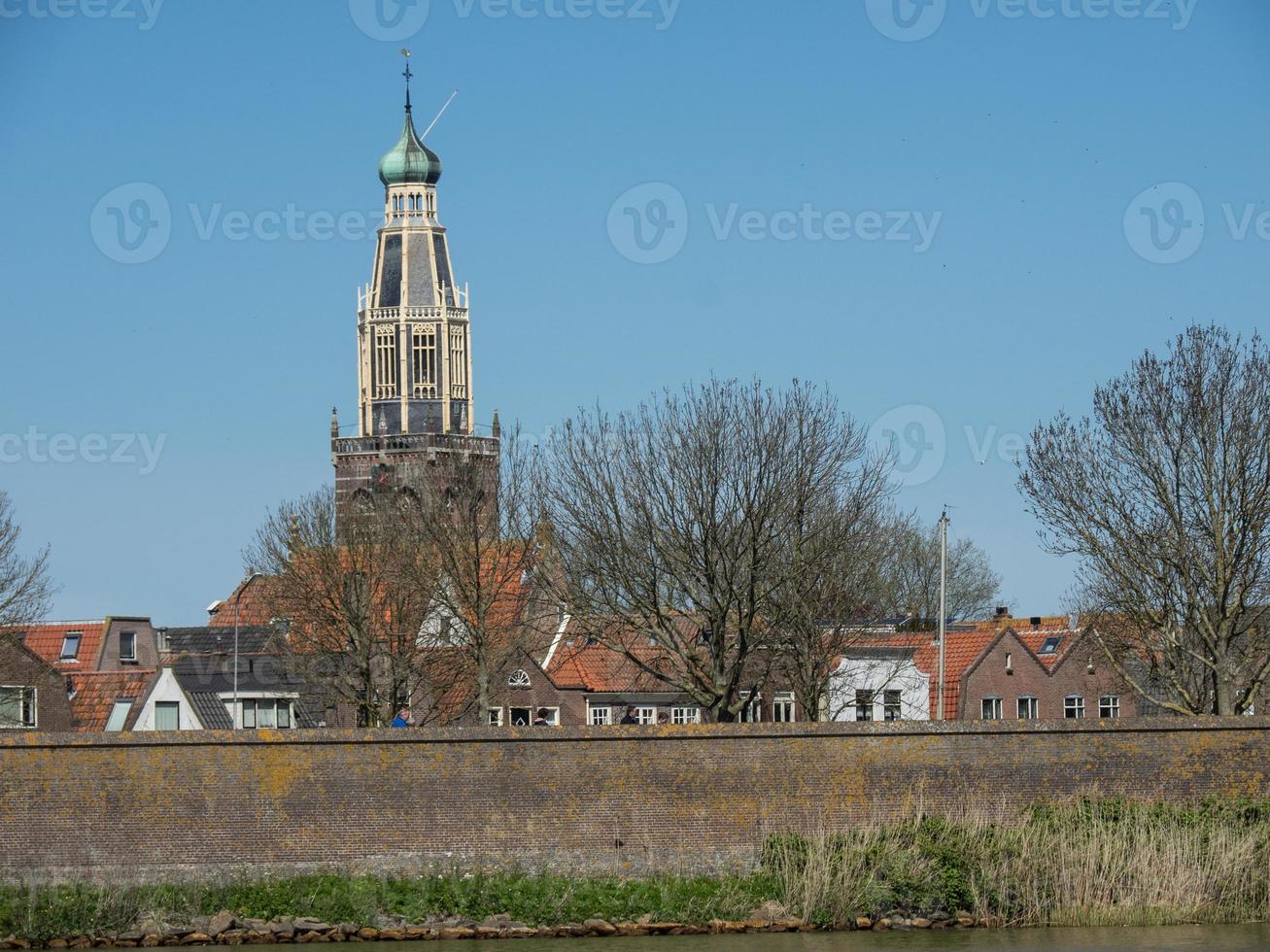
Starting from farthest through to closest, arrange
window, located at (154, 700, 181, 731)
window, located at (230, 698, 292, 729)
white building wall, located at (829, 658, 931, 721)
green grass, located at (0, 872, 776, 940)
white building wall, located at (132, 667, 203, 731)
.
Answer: window, located at (230, 698, 292, 729), white building wall, located at (132, 667, 203, 731), window, located at (154, 700, 181, 731), white building wall, located at (829, 658, 931, 721), green grass, located at (0, 872, 776, 940)

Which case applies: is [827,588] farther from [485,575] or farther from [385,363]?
[385,363]

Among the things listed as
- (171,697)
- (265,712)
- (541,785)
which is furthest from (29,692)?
(541,785)

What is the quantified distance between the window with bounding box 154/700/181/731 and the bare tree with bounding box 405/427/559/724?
32.1 feet

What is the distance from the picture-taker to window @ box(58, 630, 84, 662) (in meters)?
63.6

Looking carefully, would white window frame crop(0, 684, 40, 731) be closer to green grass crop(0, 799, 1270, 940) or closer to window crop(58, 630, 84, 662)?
window crop(58, 630, 84, 662)

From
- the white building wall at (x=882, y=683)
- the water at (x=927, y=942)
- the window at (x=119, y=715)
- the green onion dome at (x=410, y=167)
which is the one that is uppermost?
the green onion dome at (x=410, y=167)

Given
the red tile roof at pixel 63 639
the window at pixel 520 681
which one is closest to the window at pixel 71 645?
the red tile roof at pixel 63 639

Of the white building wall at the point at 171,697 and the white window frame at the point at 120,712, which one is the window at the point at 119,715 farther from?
the white building wall at the point at 171,697

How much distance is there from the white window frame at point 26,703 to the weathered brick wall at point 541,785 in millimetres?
20328

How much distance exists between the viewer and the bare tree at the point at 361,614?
170ft

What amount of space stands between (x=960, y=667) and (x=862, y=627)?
11777 millimetres

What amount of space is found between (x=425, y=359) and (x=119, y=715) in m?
57.1

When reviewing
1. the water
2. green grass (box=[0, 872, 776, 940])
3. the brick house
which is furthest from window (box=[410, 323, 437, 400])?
the water

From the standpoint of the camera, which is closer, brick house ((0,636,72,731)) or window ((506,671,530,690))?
brick house ((0,636,72,731))
